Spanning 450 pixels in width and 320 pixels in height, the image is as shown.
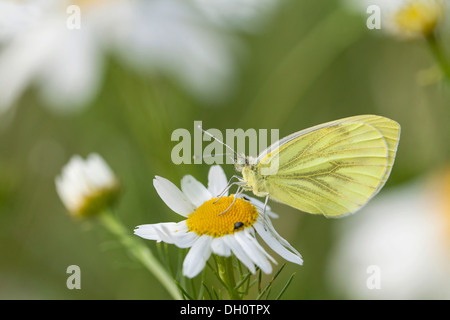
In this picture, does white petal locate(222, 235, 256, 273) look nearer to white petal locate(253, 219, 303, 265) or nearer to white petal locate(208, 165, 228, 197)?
white petal locate(253, 219, 303, 265)

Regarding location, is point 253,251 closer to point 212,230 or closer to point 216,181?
point 212,230

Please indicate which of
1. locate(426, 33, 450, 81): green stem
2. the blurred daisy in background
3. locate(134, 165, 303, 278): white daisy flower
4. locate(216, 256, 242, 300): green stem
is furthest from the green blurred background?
locate(216, 256, 242, 300): green stem

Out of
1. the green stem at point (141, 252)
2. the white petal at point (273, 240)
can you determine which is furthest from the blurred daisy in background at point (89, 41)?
the white petal at point (273, 240)

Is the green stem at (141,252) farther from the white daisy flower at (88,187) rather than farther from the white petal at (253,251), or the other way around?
the white petal at (253,251)

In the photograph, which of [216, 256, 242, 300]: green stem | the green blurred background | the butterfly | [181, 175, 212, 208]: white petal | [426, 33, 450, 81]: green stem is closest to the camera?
[216, 256, 242, 300]: green stem

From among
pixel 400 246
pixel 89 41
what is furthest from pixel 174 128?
pixel 400 246
